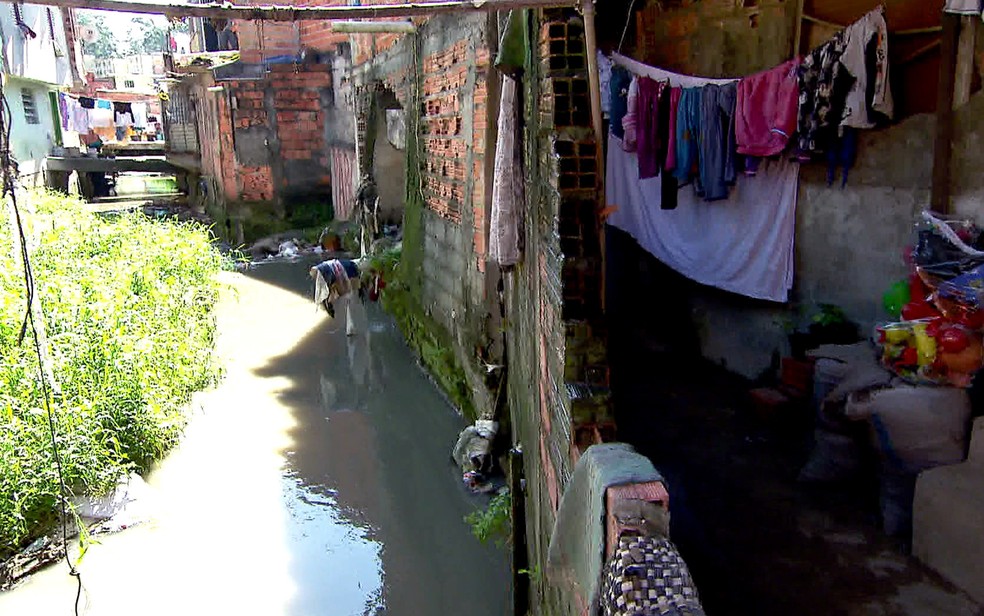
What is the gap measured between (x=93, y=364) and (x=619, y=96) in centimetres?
466

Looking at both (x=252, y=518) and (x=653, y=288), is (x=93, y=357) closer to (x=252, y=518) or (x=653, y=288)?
(x=252, y=518)

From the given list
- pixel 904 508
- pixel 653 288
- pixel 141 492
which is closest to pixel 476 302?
pixel 653 288

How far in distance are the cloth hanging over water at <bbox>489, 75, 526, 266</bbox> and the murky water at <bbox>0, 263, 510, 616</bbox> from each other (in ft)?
7.61

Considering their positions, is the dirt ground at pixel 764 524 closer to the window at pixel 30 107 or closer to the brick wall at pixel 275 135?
the brick wall at pixel 275 135

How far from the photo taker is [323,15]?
2.62m

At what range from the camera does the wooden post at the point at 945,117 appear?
4027 millimetres

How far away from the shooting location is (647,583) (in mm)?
2137

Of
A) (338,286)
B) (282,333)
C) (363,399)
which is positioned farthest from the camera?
(282,333)

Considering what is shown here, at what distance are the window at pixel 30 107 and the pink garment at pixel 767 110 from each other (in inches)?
723

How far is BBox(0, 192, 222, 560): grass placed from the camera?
5.45 m

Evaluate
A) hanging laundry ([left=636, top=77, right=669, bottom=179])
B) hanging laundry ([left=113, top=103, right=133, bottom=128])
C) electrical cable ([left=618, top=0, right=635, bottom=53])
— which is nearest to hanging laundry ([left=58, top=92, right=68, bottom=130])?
hanging laundry ([left=113, top=103, right=133, bottom=128])

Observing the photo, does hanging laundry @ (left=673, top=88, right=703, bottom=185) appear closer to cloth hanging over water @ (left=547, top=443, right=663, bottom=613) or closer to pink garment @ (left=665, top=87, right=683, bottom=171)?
pink garment @ (left=665, top=87, right=683, bottom=171)

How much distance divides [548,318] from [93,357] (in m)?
4.29

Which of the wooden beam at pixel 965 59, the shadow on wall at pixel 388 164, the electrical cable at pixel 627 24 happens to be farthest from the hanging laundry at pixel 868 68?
the shadow on wall at pixel 388 164
